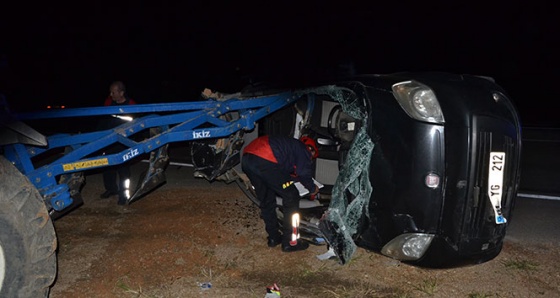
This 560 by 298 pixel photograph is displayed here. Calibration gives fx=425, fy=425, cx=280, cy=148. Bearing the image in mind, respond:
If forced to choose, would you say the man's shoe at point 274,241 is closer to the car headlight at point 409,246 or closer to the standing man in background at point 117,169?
the car headlight at point 409,246

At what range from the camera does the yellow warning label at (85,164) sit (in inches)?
147

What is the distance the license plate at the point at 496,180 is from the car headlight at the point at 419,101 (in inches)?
19.9

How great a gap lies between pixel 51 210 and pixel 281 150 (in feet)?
7.20

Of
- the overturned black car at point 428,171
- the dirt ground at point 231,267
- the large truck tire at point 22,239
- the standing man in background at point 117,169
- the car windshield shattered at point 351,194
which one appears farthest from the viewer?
the standing man in background at point 117,169

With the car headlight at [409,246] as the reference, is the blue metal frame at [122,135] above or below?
above

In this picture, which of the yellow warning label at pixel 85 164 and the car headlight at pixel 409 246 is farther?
the yellow warning label at pixel 85 164

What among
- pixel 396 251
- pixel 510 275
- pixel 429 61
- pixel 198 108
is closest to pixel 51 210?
pixel 198 108

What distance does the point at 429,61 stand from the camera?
2886 cm

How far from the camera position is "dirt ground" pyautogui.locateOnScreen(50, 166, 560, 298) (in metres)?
3.70

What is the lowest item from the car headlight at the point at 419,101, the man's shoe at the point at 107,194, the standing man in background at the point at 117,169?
the man's shoe at the point at 107,194

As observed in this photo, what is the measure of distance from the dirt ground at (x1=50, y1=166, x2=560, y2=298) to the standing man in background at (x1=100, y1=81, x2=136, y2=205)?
0.58 metres

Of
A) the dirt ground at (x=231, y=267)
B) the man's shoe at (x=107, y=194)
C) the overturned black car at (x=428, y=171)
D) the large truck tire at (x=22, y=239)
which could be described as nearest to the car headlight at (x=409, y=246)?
the overturned black car at (x=428, y=171)

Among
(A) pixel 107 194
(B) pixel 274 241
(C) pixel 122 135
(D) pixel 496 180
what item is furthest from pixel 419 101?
(A) pixel 107 194

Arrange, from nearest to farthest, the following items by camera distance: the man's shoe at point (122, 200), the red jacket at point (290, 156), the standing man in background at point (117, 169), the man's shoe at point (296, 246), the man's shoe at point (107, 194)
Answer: the red jacket at point (290, 156), the man's shoe at point (296, 246), the standing man in background at point (117, 169), the man's shoe at point (122, 200), the man's shoe at point (107, 194)
